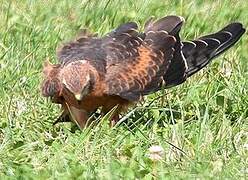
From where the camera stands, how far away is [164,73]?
7473 millimetres

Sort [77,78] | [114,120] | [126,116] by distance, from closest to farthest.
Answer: [126,116], [77,78], [114,120]

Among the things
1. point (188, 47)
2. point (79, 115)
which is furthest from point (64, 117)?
point (188, 47)

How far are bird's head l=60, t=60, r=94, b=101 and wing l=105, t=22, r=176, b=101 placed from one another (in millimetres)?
152

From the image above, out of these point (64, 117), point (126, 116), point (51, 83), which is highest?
point (51, 83)

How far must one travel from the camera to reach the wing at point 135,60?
23.3 ft

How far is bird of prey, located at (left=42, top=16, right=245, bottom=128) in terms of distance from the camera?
698 cm

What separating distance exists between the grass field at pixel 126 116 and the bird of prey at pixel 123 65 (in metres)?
0.17

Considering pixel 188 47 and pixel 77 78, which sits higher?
pixel 77 78

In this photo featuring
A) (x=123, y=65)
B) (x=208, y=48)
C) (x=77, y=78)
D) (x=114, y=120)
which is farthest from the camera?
(x=208, y=48)

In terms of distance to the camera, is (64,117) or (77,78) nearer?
(77,78)

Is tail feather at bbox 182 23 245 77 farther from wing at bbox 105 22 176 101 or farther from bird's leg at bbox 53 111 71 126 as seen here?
bird's leg at bbox 53 111 71 126

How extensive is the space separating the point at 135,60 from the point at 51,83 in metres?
0.71

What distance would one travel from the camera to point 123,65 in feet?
23.8

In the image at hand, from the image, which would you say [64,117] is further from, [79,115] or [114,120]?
A: [114,120]
